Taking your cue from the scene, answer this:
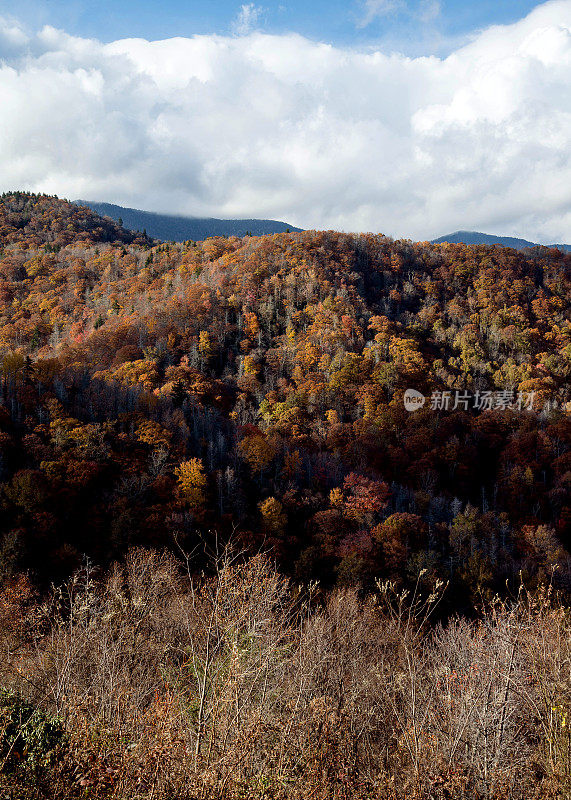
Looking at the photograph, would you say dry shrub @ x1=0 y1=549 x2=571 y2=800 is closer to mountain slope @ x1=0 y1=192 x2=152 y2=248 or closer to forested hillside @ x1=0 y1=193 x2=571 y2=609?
forested hillside @ x1=0 y1=193 x2=571 y2=609

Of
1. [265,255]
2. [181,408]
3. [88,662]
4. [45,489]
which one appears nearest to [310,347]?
[181,408]

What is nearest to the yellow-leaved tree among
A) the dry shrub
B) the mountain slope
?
the dry shrub

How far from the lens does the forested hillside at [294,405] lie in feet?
119

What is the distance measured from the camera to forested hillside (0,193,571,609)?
36.2 metres

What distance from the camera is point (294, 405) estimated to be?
66875 millimetres

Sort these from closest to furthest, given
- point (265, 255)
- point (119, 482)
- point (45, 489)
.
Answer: point (45, 489) < point (119, 482) < point (265, 255)

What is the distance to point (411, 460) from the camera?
60969mm

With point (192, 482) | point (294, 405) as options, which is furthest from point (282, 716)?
point (294, 405)

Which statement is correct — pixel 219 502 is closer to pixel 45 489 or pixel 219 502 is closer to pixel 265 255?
pixel 45 489

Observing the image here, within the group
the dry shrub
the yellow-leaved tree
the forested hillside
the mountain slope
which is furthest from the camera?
the mountain slope

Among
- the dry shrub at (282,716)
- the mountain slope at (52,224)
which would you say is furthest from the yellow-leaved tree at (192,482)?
the mountain slope at (52,224)

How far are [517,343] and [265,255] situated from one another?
56075 mm

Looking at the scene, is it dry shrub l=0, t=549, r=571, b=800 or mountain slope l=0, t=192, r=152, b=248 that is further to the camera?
mountain slope l=0, t=192, r=152, b=248

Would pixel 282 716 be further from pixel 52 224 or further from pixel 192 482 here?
pixel 52 224
